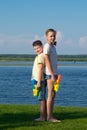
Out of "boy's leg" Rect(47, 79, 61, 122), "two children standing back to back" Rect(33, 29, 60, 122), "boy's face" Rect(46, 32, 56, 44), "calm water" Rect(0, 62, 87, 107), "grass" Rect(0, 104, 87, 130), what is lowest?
"calm water" Rect(0, 62, 87, 107)

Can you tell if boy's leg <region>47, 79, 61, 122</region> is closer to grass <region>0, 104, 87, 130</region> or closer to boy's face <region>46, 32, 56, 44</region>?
grass <region>0, 104, 87, 130</region>

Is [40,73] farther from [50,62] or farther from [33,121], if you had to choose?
[33,121]

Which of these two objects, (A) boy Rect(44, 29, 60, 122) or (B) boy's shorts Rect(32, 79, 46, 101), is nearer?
(A) boy Rect(44, 29, 60, 122)

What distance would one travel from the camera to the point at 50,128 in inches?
392

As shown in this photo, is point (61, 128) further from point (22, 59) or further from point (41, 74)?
point (22, 59)

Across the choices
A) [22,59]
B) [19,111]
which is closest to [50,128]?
[19,111]

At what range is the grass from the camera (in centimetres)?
1007

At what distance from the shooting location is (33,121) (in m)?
10.9

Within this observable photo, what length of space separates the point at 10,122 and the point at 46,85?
1.10 m

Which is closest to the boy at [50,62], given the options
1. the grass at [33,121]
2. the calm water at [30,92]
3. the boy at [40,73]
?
the boy at [40,73]

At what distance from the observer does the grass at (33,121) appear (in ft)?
33.1

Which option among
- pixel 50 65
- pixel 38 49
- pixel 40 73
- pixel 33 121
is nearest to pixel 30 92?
pixel 33 121

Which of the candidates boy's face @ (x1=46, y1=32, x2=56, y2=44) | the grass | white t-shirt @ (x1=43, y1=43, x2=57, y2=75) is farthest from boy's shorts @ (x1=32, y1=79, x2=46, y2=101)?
boy's face @ (x1=46, y1=32, x2=56, y2=44)

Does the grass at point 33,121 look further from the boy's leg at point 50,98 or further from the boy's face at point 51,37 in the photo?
the boy's face at point 51,37
